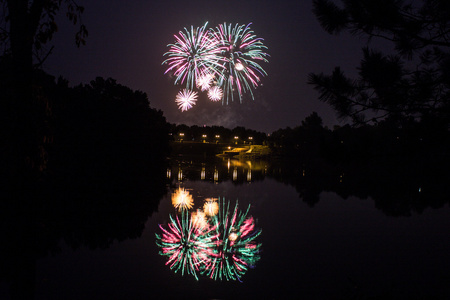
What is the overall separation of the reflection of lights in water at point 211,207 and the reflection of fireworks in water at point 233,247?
0.35 metres

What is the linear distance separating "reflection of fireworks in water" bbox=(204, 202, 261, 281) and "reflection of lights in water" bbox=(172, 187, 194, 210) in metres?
2.26

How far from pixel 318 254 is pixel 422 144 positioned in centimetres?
535

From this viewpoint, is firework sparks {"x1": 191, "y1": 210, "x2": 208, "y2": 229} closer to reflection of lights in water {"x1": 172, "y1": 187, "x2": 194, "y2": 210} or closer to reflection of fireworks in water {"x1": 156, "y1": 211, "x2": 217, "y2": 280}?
reflection of fireworks in water {"x1": 156, "y1": 211, "x2": 217, "y2": 280}

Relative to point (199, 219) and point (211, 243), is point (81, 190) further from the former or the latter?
point (211, 243)

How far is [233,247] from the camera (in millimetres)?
9695

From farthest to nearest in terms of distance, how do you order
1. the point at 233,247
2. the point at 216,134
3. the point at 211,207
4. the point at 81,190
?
1. the point at 216,134
2. the point at 81,190
3. the point at 211,207
4. the point at 233,247

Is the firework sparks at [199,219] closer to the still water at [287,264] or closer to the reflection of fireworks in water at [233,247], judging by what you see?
the reflection of fireworks in water at [233,247]

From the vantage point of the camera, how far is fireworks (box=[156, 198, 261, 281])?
8062 mm

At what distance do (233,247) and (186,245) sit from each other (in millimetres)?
1460

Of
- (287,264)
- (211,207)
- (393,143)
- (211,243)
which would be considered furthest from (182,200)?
(393,143)

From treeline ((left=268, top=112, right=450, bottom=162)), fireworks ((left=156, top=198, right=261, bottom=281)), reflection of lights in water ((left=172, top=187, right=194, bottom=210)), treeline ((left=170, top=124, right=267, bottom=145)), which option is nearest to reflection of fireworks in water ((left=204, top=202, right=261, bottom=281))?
fireworks ((left=156, top=198, right=261, bottom=281))

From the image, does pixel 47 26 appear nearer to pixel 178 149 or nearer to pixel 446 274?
pixel 446 274

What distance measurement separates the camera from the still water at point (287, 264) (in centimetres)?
691

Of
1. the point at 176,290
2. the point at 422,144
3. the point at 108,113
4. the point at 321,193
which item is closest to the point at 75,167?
the point at 108,113
